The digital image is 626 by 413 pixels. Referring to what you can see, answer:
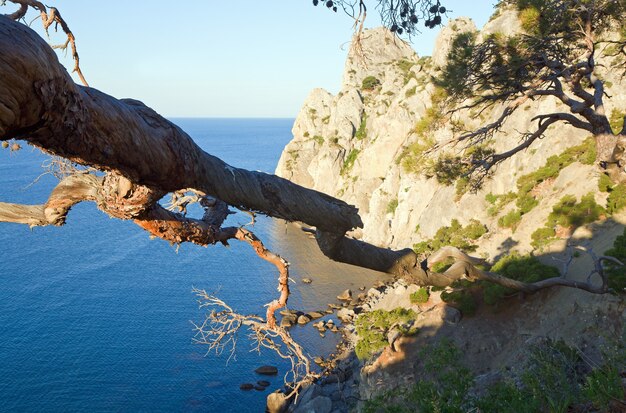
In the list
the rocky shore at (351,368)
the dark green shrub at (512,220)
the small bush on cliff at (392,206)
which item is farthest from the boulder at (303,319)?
the small bush on cliff at (392,206)

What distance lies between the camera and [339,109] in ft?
233

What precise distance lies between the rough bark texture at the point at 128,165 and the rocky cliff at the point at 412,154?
2290 millimetres

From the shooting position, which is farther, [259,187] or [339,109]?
[339,109]

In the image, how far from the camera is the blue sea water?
2758cm

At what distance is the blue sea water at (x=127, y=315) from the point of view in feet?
90.5

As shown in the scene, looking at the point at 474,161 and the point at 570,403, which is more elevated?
the point at 474,161

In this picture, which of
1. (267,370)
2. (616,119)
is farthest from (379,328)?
(616,119)

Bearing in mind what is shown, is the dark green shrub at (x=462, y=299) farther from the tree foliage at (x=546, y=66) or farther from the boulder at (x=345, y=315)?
the boulder at (x=345, y=315)

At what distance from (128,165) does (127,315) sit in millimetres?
37723

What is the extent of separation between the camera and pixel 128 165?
299cm

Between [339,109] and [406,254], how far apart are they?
220 feet

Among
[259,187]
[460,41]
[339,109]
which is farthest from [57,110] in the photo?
[339,109]

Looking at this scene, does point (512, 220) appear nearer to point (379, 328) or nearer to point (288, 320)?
point (379, 328)

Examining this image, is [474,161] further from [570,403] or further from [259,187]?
[259,187]
